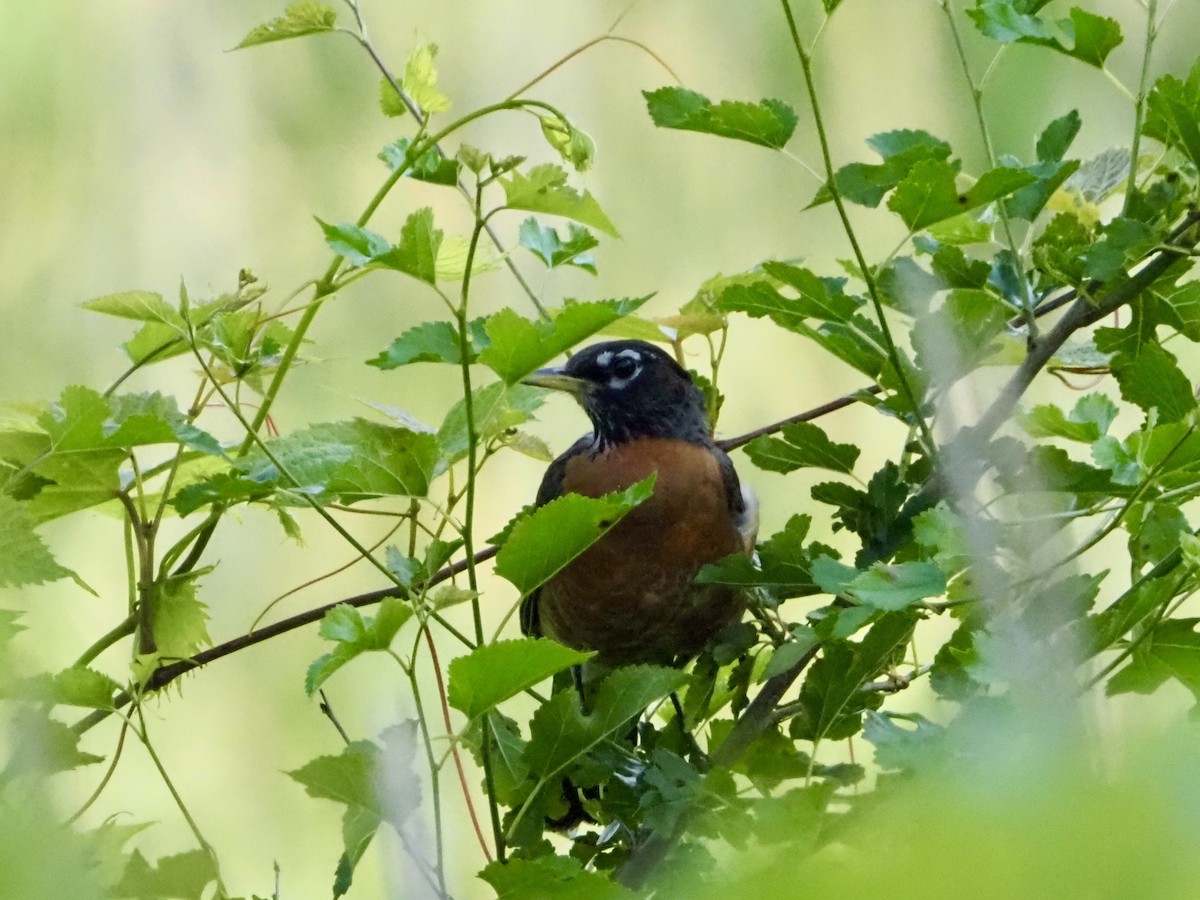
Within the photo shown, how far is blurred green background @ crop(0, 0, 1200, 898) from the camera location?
1.60 m

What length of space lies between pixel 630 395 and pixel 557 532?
2.41ft

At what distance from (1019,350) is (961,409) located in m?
0.37

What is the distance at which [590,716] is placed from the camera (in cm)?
72

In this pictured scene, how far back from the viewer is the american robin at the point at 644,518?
1164 mm

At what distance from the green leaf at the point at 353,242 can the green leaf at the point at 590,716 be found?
28 centimetres

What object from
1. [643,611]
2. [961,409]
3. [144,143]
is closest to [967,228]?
[961,409]

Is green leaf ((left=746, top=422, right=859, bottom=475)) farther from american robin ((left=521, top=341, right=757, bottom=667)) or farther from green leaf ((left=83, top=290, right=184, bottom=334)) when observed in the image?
green leaf ((left=83, top=290, right=184, bottom=334))

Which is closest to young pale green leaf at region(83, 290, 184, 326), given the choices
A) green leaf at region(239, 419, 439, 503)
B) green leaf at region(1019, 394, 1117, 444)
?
green leaf at region(239, 419, 439, 503)

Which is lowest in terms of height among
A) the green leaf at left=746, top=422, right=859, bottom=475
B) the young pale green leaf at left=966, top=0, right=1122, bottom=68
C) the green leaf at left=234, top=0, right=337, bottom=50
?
the green leaf at left=746, top=422, right=859, bottom=475

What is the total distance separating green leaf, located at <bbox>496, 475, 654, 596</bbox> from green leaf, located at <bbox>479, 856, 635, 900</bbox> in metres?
0.14

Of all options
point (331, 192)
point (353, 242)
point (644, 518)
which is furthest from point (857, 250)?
point (331, 192)

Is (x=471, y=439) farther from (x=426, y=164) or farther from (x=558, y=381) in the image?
(x=558, y=381)

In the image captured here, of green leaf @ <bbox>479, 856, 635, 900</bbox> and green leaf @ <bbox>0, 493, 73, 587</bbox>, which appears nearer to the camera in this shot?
green leaf @ <bbox>479, 856, 635, 900</bbox>

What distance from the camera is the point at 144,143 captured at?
A: 5.82 feet
